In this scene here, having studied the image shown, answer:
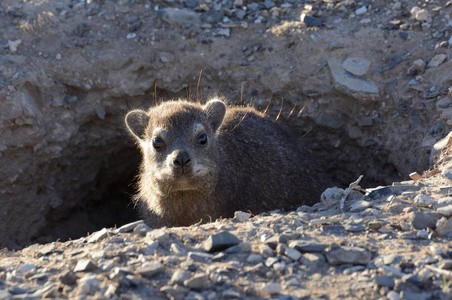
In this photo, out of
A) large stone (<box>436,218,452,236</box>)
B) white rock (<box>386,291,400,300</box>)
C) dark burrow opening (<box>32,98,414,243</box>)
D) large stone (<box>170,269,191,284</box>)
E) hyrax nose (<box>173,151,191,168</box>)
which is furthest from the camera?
dark burrow opening (<box>32,98,414,243</box>)

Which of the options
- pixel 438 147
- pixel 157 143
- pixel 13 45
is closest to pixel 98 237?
pixel 157 143

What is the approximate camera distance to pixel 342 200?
19.4 feet

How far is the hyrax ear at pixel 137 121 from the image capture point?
25.4ft

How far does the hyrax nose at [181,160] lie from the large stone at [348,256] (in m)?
2.52

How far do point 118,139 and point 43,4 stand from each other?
2.34 metres

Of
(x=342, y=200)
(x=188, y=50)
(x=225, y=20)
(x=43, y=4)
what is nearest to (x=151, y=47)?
(x=188, y=50)

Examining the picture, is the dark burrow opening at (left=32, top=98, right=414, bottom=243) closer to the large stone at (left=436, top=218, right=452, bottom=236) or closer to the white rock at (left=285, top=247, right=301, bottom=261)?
the large stone at (left=436, top=218, right=452, bottom=236)

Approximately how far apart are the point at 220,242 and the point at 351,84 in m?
4.43

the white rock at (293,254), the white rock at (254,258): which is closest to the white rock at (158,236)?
the white rock at (254,258)

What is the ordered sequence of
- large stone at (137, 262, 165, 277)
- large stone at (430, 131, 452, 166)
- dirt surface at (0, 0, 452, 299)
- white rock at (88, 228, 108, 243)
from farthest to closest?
1. dirt surface at (0, 0, 452, 299)
2. large stone at (430, 131, 452, 166)
3. white rock at (88, 228, 108, 243)
4. large stone at (137, 262, 165, 277)

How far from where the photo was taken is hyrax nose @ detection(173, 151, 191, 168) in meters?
6.67

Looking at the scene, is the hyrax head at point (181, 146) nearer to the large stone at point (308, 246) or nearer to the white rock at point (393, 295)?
the large stone at point (308, 246)

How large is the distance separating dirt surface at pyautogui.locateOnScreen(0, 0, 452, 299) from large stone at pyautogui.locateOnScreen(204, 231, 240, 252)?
154 inches

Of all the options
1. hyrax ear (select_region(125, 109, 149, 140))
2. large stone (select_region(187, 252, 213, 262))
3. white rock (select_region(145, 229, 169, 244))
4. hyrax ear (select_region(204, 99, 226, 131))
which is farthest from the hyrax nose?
large stone (select_region(187, 252, 213, 262))
